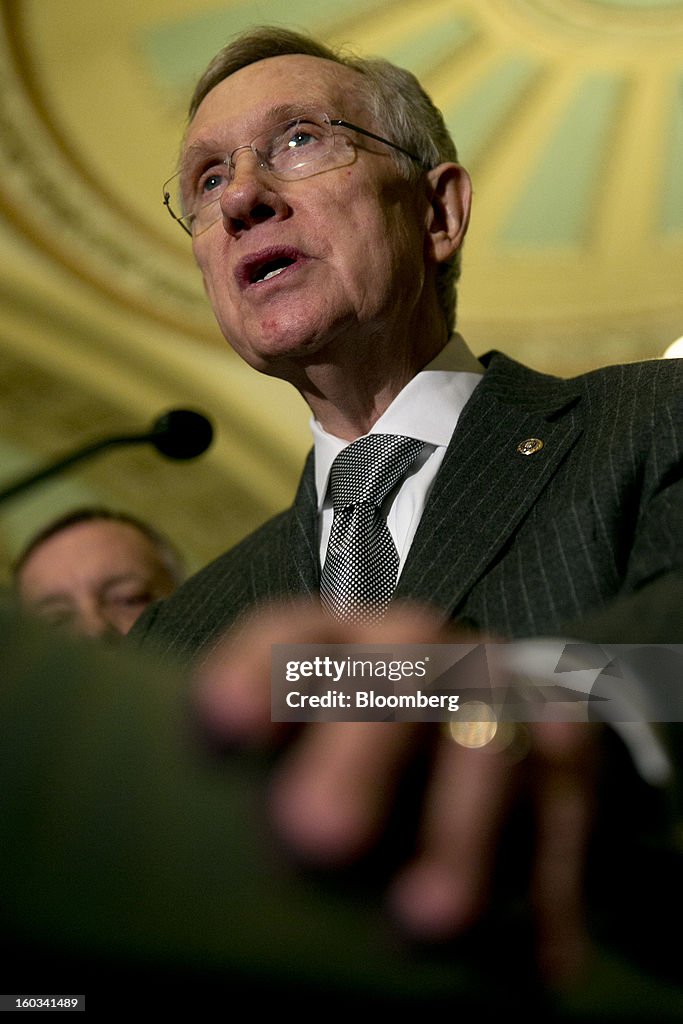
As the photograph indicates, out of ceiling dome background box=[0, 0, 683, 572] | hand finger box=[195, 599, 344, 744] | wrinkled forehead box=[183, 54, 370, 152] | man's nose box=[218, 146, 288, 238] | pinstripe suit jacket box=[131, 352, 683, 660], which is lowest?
hand finger box=[195, 599, 344, 744]

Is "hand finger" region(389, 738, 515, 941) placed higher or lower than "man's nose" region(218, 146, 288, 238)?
lower

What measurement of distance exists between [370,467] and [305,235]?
33 centimetres

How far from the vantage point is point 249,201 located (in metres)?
1.41

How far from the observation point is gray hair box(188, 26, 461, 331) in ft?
5.29

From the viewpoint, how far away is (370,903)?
263 millimetres

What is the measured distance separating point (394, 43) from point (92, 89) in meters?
1.38

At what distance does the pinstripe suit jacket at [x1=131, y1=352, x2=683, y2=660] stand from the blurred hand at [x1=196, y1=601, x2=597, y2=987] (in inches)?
15.8

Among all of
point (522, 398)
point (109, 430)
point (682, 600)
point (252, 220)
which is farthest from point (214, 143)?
point (109, 430)

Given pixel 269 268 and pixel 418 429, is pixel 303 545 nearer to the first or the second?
pixel 418 429

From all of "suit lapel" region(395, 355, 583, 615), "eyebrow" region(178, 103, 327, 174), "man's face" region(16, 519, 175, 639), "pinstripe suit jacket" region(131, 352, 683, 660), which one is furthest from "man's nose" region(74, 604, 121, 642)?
"suit lapel" region(395, 355, 583, 615)

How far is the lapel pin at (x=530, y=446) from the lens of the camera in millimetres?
1185

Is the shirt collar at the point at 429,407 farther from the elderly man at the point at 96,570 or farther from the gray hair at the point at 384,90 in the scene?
the elderly man at the point at 96,570

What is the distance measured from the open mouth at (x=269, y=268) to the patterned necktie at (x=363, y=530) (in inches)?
9.8

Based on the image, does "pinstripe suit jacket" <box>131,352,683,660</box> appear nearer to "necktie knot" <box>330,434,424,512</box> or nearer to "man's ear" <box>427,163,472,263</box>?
"necktie knot" <box>330,434,424,512</box>
